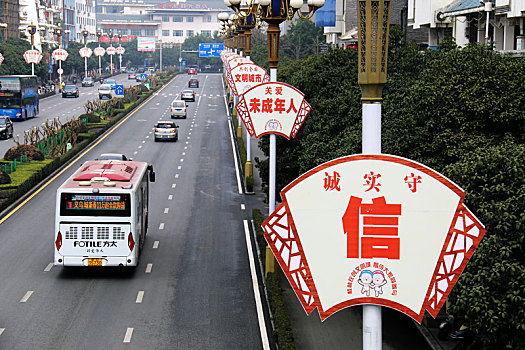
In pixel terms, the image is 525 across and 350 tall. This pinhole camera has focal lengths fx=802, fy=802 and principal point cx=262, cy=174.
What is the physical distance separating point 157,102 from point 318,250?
92802 mm

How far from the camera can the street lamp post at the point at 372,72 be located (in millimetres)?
8344

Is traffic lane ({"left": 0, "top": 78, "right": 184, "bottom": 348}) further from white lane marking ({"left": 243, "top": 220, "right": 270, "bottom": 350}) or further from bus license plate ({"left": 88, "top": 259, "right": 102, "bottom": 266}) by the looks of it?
white lane marking ({"left": 243, "top": 220, "right": 270, "bottom": 350})

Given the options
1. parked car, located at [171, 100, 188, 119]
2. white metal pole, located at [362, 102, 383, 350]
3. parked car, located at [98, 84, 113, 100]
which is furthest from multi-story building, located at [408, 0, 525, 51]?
parked car, located at [98, 84, 113, 100]

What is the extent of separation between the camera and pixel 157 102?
327ft

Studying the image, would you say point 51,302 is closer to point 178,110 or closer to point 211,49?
point 178,110

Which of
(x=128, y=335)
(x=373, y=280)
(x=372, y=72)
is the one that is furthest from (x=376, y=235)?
(x=128, y=335)

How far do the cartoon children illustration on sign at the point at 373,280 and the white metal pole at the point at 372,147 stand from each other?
26cm

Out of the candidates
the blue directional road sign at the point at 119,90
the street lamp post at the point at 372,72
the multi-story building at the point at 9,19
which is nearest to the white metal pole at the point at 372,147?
the street lamp post at the point at 372,72

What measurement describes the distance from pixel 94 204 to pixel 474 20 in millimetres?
26635

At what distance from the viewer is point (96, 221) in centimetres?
2359

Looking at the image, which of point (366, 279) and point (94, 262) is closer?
point (366, 279)

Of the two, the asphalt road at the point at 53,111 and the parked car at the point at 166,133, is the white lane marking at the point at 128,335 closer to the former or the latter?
the asphalt road at the point at 53,111

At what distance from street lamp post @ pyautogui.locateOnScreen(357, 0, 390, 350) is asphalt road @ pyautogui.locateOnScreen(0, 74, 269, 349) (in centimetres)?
1134

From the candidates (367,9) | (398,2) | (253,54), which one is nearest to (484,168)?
(367,9)
